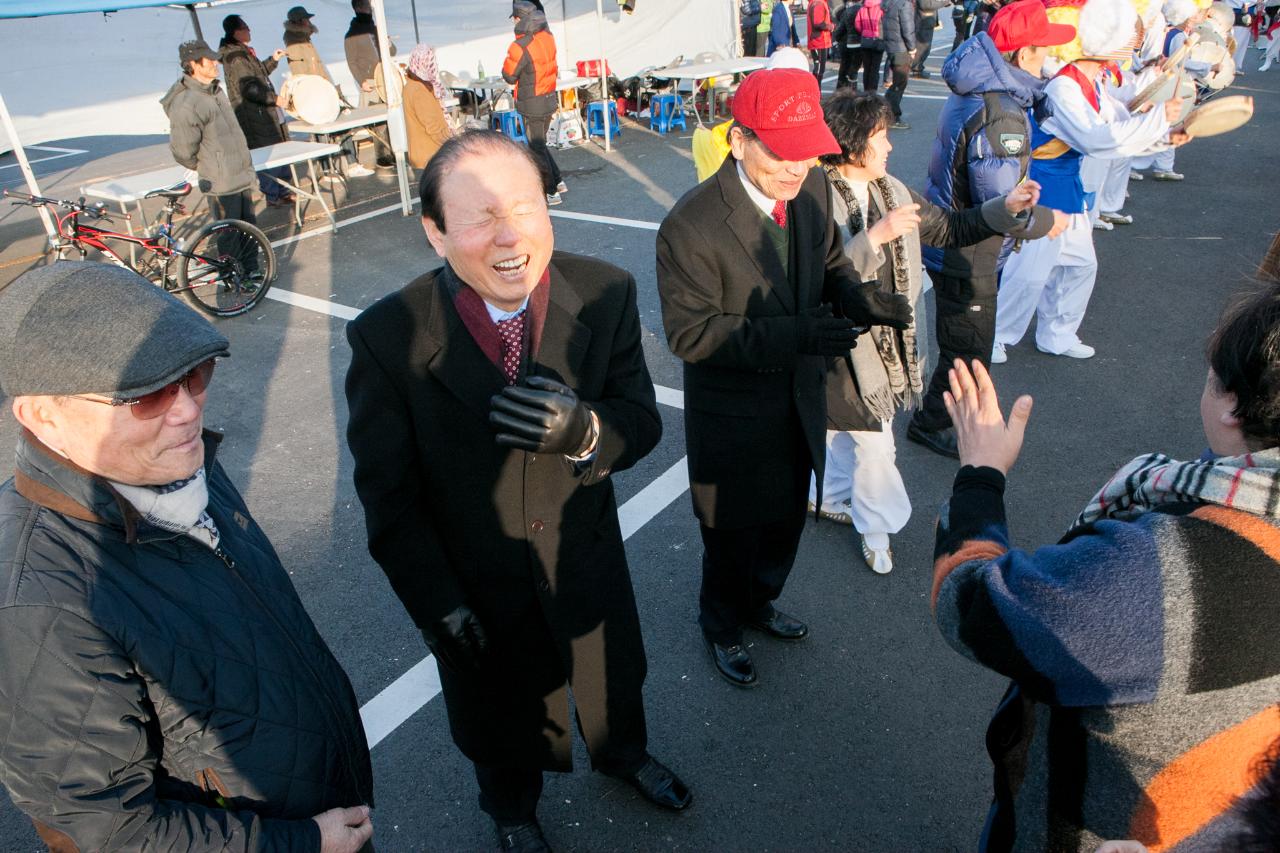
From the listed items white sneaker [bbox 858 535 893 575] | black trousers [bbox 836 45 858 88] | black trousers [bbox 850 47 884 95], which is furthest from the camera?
black trousers [bbox 836 45 858 88]

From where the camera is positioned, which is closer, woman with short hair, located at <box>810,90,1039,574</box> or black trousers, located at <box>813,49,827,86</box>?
woman with short hair, located at <box>810,90,1039,574</box>

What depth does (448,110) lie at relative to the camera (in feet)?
37.5

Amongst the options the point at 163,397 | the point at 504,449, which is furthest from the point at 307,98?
the point at 163,397

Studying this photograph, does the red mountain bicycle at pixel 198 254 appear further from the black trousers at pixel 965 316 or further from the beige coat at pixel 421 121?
the black trousers at pixel 965 316

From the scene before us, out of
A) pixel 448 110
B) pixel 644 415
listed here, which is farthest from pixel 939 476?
pixel 448 110

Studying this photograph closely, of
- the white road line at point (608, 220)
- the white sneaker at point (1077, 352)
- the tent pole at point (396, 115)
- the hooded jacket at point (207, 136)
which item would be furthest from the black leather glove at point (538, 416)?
the tent pole at point (396, 115)

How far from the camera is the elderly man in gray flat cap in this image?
1121mm

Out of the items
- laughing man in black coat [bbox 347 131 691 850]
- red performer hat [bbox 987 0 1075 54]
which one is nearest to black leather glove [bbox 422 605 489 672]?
laughing man in black coat [bbox 347 131 691 850]

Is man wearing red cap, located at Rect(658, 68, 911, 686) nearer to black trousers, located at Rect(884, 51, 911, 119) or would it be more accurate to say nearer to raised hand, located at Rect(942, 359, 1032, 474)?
raised hand, located at Rect(942, 359, 1032, 474)

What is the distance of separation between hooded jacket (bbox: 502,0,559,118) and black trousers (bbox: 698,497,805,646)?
763 cm

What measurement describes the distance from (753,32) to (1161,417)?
14.1 metres

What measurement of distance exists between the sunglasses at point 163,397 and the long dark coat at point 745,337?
1382 mm

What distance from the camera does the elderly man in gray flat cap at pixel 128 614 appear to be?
1.12 m

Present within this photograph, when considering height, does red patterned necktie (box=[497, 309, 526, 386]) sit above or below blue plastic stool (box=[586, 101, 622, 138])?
above
